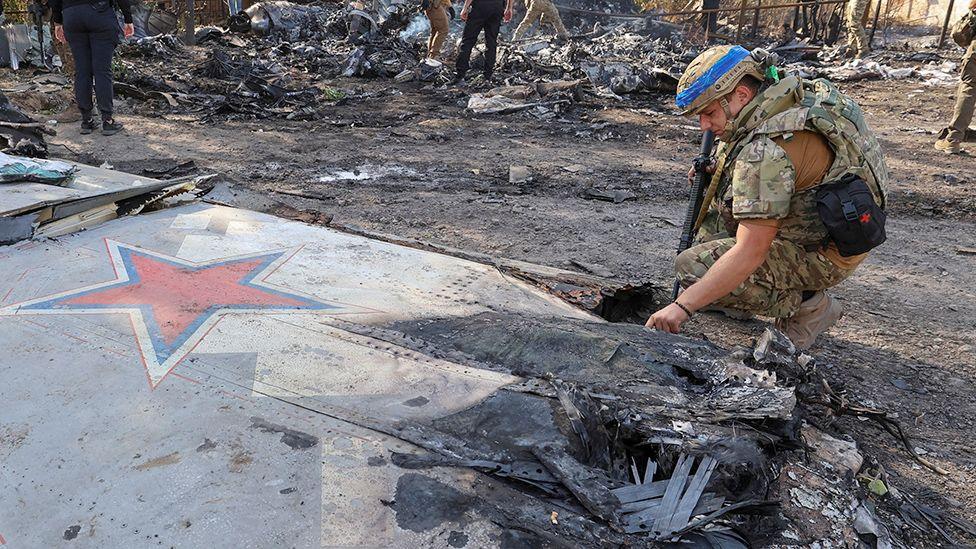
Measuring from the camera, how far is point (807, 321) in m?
3.14

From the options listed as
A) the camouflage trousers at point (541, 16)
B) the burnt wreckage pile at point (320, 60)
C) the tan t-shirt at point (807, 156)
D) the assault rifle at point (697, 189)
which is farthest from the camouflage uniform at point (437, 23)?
the tan t-shirt at point (807, 156)

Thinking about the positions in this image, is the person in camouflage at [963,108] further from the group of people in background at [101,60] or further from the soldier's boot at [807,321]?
the soldier's boot at [807,321]

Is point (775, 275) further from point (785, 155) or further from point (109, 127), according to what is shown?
point (109, 127)

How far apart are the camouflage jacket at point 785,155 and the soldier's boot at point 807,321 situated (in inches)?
13.9

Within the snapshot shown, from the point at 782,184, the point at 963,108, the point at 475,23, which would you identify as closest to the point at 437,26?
the point at 475,23

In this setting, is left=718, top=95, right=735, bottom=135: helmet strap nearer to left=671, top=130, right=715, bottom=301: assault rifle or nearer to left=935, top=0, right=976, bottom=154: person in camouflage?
left=671, top=130, right=715, bottom=301: assault rifle

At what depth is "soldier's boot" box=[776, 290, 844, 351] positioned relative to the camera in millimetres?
3111

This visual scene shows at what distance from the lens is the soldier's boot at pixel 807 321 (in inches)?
122

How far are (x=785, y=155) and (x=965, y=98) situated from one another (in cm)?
526

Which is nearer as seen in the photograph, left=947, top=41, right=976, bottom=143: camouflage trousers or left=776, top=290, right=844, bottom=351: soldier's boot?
left=776, top=290, right=844, bottom=351: soldier's boot

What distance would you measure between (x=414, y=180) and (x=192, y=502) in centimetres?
436

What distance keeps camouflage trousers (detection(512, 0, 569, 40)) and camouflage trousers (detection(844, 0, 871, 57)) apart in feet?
17.5

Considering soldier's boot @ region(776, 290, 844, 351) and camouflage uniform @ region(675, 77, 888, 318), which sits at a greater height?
camouflage uniform @ region(675, 77, 888, 318)

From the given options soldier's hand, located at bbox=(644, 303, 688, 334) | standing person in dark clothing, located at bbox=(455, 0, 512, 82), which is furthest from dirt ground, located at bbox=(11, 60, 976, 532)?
standing person in dark clothing, located at bbox=(455, 0, 512, 82)
